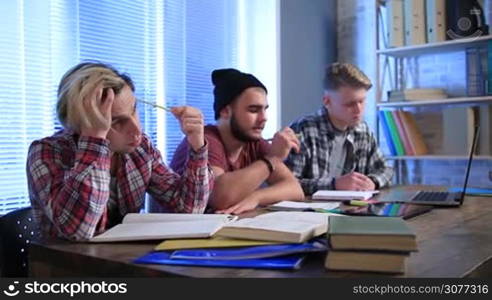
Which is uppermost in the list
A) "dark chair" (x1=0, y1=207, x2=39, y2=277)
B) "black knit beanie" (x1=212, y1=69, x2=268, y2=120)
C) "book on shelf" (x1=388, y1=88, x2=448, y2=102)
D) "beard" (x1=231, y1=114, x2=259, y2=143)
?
"book on shelf" (x1=388, y1=88, x2=448, y2=102)

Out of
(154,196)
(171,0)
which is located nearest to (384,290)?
(154,196)

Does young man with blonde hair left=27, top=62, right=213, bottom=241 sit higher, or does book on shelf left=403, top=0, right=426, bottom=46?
book on shelf left=403, top=0, right=426, bottom=46

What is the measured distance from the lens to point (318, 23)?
3104 millimetres

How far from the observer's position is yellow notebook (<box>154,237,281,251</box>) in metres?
0.88

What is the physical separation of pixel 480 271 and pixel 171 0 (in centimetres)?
190

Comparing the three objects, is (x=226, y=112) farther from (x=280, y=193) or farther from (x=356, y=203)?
(x=356, y=203)

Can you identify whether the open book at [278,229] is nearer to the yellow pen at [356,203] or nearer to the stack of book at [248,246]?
the stack of book at [248,246]

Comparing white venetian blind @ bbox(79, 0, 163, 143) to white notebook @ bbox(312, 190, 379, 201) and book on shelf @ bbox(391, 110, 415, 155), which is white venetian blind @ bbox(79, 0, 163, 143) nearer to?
white notebook @ bbox(312, 190, 379, 201)

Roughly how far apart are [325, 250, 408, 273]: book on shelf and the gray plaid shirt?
1401 mm

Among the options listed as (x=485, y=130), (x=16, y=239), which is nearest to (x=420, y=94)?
(x=485, y=130)

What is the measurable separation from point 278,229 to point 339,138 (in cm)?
154

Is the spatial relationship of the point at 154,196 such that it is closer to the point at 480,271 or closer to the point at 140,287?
the point at 140,287

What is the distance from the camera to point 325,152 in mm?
2312

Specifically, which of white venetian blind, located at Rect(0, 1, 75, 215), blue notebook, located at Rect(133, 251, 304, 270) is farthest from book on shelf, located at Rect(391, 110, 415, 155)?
blue notebook, located at Rect(133, 251, 304, 270)
